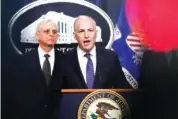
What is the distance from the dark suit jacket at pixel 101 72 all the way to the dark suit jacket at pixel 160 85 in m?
0.17

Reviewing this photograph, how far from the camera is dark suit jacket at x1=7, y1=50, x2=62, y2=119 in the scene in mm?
2264

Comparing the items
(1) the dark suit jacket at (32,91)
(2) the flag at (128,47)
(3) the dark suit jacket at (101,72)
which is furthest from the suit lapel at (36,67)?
(2) the flag at (128,47)

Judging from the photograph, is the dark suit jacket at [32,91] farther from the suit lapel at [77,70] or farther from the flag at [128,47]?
the flag at [128,47]

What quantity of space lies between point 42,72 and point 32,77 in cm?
8

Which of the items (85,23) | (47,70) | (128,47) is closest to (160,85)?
(128,47)

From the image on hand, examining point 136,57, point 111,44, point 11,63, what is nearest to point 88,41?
point 111,44

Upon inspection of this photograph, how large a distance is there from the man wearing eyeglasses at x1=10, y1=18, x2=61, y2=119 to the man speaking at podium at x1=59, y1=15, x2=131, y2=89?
0.33 ft

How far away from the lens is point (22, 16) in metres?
2.27

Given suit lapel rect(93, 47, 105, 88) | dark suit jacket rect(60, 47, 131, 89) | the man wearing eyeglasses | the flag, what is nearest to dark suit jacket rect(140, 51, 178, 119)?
the flag

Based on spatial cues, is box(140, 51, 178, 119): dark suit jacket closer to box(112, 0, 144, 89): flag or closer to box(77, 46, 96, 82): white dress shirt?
box(112, 0, 144, 89): flag

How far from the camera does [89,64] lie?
2.35 metres

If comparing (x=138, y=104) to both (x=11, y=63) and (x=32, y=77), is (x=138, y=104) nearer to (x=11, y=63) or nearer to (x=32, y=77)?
(x=32, y=77)

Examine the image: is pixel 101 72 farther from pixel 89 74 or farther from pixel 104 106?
pixel 104 106

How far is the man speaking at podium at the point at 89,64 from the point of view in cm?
232
